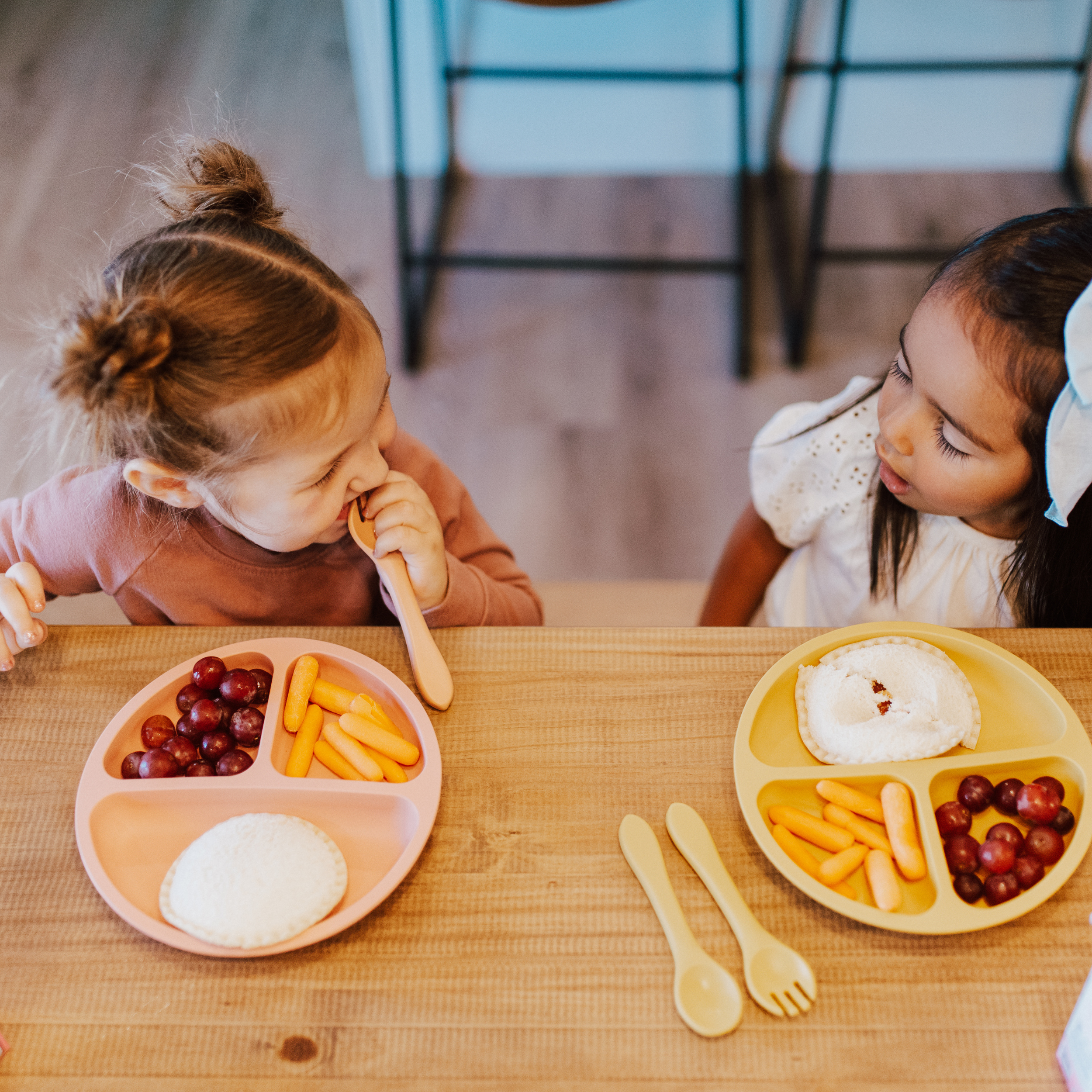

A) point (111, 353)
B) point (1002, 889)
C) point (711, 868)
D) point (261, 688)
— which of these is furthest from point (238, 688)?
point (1002, 889)

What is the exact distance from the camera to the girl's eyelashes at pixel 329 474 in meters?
0.88

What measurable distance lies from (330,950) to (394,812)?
0.39 ft

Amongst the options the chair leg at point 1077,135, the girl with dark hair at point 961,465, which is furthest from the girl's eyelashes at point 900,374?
the chair leg at point 1077,135

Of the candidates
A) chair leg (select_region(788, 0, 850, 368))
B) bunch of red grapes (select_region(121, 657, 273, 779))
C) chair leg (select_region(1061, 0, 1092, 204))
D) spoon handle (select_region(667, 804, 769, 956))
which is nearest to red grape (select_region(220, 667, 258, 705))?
bunch of red grapes (select_region(121, 657, 273, 779))

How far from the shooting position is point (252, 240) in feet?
2.72

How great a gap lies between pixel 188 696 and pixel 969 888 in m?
0.65

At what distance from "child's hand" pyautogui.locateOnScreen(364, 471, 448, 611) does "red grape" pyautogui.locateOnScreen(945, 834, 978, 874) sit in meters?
0.50

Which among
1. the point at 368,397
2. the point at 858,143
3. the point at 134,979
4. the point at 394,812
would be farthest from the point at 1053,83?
the point at 134,979

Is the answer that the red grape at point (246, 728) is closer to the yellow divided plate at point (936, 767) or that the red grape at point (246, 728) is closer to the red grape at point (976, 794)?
the yellow divided plate at point (936, 767)

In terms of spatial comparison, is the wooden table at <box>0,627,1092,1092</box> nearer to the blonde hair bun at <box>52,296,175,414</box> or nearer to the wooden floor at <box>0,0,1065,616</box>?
the blonde hair bun at <box>52,296,175,414</box>

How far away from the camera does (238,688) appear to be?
845mm

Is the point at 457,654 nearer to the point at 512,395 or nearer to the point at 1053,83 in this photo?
the point at 512,395

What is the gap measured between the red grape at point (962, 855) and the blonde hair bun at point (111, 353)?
Answer: 2.28ft

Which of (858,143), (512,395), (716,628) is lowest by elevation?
(512,395)
